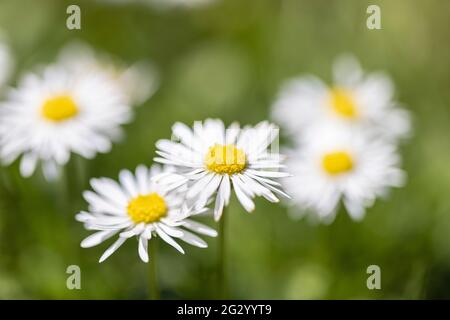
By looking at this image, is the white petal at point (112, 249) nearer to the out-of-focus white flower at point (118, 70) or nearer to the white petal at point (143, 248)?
the white petal at point (143, 248)

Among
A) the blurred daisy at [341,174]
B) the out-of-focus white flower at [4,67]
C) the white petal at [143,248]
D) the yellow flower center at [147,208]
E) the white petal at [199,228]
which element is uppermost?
the out-of-focus white flower at [4,67]

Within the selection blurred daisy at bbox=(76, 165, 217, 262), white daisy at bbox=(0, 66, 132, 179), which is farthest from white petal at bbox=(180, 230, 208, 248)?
white daisy at bbox=(0, 66, 132, 179)

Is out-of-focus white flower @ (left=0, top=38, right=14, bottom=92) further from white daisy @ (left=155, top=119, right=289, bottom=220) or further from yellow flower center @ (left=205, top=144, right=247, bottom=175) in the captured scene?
yellow flower center @ (left=205, top=144, right=247, bottom=175)

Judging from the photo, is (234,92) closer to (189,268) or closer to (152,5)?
(152,5)

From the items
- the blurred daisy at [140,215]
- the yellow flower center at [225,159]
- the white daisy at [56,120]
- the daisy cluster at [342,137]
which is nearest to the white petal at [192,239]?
the blurred daisy at [140,215]

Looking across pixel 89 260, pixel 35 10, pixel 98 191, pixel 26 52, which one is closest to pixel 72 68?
pixel 26 52

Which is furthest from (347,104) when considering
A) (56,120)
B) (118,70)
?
(56,120)

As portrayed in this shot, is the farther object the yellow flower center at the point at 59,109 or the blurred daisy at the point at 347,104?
the blurred daisy at the point at 347,104
